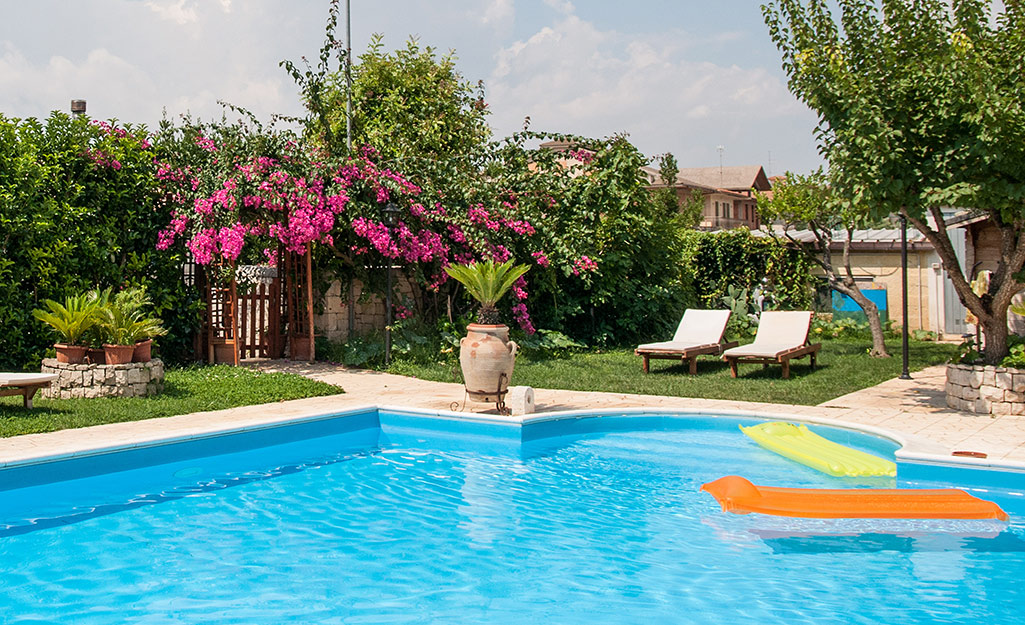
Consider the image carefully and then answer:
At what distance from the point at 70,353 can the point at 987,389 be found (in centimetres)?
1059

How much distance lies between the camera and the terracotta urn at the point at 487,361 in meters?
9.68

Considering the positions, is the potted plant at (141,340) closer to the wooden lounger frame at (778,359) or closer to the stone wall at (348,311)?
the stone wall at (348,311)

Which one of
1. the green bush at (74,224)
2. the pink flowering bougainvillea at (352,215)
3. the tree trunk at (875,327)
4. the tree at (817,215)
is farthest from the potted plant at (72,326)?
the tree trunk at (875,327)

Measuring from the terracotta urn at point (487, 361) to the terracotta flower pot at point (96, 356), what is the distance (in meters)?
4.48

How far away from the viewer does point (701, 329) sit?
15.0m

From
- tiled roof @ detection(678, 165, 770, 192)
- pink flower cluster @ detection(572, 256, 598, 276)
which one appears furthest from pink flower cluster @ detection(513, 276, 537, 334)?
tiled roof @ detection(678, 165, 770, 192)

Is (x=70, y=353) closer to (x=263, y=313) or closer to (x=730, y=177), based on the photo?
(x=263, y=313)

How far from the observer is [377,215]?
1420 centimetres

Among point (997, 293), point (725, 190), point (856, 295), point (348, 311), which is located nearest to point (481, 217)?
point (348, 311)

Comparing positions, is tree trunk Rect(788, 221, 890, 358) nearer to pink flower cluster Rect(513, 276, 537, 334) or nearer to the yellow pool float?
pink flower cluster Rect(513, 276, 537, 334)

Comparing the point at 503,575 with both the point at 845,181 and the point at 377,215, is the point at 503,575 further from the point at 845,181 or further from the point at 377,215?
the point at 377,215

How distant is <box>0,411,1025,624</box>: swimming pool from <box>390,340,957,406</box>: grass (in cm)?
262

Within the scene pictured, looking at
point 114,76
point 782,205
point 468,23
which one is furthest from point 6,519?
point 782,205

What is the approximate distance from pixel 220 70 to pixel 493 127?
654cm
